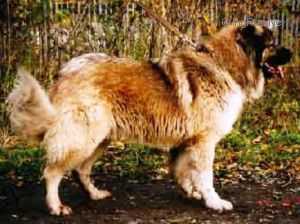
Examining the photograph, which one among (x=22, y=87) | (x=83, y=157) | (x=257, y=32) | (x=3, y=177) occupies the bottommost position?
(x=3, y=177)

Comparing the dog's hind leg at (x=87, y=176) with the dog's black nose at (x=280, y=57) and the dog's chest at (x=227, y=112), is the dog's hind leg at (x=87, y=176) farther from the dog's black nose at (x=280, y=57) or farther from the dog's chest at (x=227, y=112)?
the dog's black nose at (x=280, y=57)

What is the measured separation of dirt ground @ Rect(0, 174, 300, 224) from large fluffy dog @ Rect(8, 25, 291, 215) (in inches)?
5.8

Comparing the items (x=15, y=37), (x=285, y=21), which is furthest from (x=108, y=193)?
(x=285, y=21)

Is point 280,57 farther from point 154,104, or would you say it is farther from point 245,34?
point 154,104

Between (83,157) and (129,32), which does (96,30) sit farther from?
(83,157)

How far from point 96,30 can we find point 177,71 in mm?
3945

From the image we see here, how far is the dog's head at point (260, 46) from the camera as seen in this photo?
21.1 feet

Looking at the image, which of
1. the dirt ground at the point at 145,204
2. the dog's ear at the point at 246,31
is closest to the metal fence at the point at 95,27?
the dirt ground at the point at 145,204

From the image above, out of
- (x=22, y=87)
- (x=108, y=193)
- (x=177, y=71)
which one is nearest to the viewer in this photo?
(x=22, y=87)

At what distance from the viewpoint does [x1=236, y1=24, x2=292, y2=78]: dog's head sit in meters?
6.42

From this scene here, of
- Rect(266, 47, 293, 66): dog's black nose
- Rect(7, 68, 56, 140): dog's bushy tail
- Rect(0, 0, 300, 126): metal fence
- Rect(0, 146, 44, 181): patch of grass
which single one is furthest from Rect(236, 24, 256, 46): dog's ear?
Rect(0, 0, 300, 126): metal fence

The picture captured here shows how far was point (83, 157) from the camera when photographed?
19.6ft

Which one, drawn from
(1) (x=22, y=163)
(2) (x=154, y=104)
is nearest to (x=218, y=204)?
(2) (x=154, y=104)

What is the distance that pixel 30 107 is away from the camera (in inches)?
228
